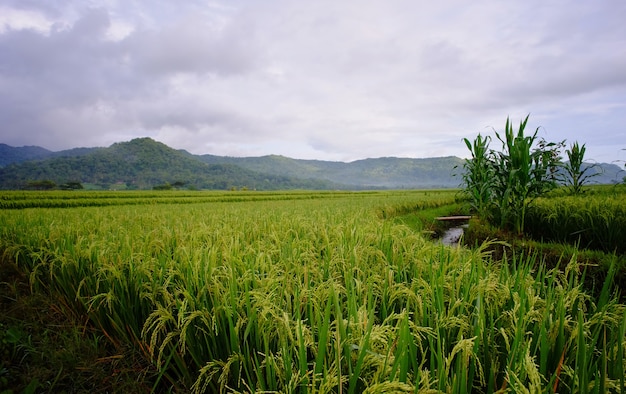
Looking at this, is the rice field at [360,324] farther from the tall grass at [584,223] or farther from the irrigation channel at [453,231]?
the irrigation channel at [453,231]

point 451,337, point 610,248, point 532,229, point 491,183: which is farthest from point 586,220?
point 451,337

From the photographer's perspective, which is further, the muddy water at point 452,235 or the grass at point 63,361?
the muddy water at point 452,235

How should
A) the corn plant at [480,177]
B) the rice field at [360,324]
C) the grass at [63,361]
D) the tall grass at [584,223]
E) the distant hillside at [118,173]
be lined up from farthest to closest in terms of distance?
the distant hillside at [118,173] < the corn plant at [480,177] < the tall grass at [584,223] < the grass at [63,361] < the rice field at [360,324]

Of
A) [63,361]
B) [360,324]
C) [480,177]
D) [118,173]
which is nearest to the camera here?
[360,324]

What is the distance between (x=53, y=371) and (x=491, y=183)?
8872 mm

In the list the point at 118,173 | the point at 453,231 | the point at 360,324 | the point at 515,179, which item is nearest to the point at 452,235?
the point at 453,231

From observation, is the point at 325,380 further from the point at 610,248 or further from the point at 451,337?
the point at 610,248

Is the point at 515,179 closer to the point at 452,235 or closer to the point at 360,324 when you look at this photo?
the point at 452,235

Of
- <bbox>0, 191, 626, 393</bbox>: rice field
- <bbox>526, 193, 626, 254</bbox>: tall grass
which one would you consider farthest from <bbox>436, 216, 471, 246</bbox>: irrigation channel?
<bbox>0, 191, 626, 393</bbox>: rice field

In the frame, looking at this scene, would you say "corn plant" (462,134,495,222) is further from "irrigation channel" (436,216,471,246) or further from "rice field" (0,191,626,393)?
"rice field" (0,191,626,393)

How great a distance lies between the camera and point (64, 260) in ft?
11.0

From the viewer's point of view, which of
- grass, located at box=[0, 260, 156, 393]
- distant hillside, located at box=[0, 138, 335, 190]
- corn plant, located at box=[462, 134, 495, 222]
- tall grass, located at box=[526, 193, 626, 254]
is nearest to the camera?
grass, located at box=[0, 260, 156, 393]

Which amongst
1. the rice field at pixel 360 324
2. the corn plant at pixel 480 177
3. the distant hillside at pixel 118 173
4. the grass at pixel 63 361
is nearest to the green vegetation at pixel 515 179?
the corn plant at pixel 480 177

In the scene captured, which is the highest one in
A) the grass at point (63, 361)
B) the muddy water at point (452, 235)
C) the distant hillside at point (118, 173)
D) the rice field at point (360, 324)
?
the distant hillside at point (118, 173)
